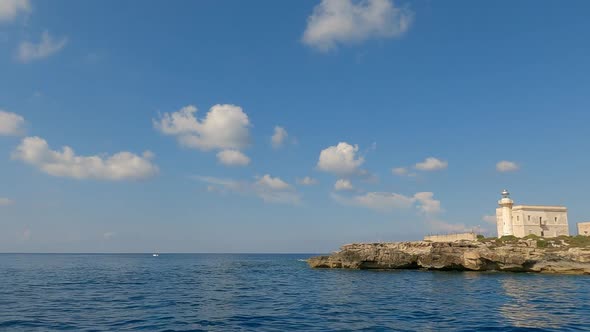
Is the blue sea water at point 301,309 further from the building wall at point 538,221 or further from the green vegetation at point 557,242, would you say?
the building wall at point 538,221

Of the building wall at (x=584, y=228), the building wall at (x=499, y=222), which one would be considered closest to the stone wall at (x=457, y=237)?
the building wall at (x=499, y=222)

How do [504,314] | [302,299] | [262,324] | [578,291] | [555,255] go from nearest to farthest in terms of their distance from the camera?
[262,324], [504,314], [302,299], [578,291], [555,255]

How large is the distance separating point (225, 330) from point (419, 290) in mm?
26500

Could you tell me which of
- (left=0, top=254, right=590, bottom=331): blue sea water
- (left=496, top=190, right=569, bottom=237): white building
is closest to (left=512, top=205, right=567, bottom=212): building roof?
(left=496, top=190, right=569, bottom=237): white building

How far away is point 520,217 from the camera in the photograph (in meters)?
97.5

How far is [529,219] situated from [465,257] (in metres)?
39.5

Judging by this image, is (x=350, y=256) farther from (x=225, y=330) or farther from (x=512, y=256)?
(x=225, y=330)

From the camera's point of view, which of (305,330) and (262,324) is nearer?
(305,330)

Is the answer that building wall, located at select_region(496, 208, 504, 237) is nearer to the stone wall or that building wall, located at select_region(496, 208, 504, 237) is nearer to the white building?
the white building

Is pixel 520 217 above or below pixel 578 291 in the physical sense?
above

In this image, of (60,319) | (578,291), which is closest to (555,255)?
(578,291)

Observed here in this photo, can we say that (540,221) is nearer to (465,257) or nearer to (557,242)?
(557,242)

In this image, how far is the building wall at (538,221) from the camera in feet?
319

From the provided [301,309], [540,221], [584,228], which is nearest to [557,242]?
[540,221]
